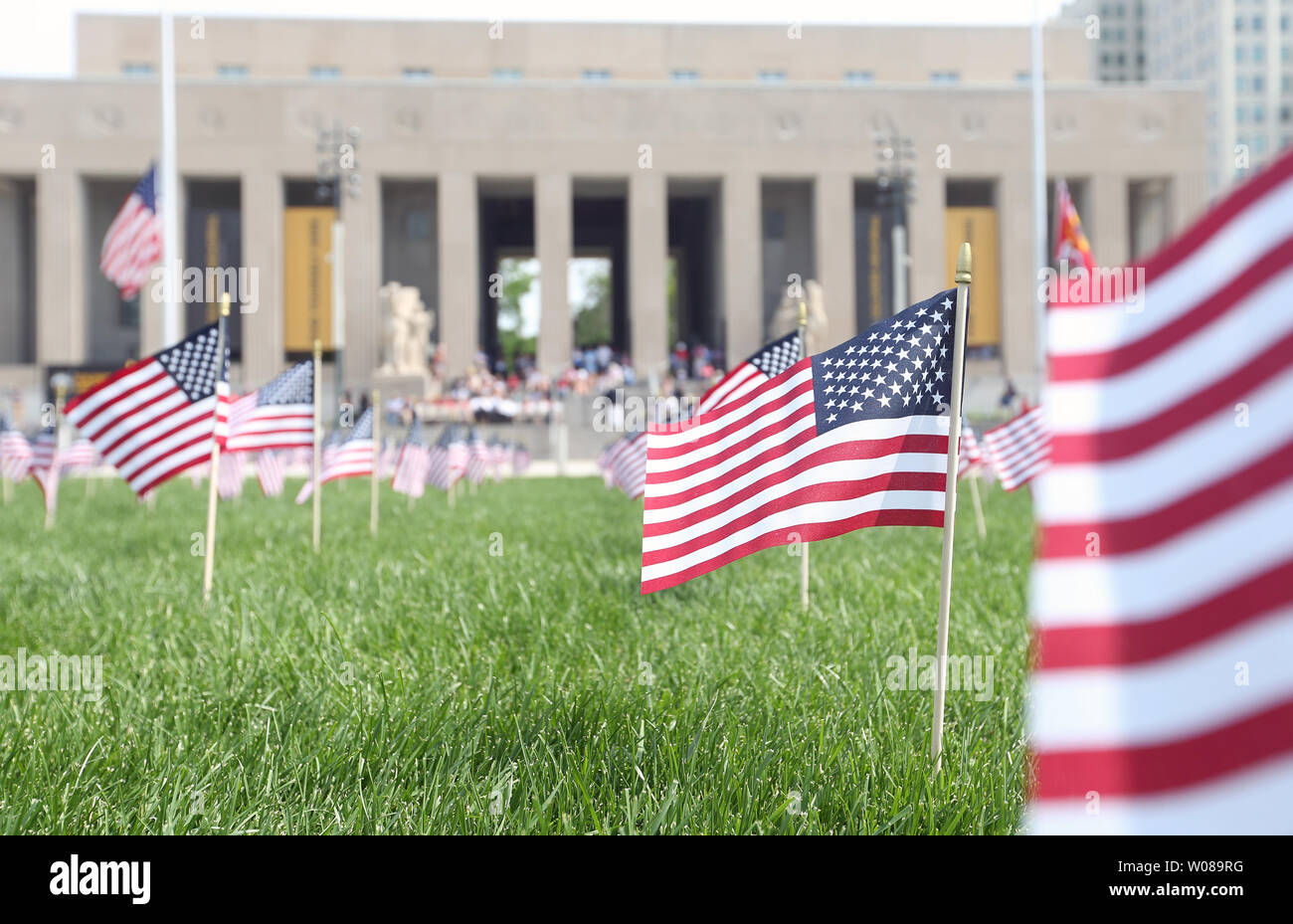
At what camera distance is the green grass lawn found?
9.53ft

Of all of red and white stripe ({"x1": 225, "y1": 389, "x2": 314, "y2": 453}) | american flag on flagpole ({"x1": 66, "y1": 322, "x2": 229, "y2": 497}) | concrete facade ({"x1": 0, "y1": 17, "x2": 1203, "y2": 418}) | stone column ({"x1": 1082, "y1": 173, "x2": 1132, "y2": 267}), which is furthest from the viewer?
stone column ({"x1": 1082, "y1": 173, "x2": 1132, "y2": 267})

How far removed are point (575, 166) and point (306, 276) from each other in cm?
1318

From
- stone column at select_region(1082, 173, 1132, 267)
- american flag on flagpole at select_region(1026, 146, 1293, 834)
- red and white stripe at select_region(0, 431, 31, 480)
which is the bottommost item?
american flag on flagpole at select_region(1026, 146, 1293, 834)

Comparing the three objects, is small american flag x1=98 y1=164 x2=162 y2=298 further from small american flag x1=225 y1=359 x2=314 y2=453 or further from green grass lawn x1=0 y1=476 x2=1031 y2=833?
green grass lawn x1=0 y1=476 x2=1031 y2=833

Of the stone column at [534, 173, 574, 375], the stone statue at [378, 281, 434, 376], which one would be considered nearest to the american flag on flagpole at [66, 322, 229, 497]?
the stone statue at [378, 281, 434, 376]

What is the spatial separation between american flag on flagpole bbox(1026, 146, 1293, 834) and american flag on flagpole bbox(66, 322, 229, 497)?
635 cm

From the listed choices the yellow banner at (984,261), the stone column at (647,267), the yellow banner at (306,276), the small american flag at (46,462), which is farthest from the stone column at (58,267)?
the yellow banner at (984,261)

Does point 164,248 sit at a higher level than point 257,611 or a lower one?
higher
